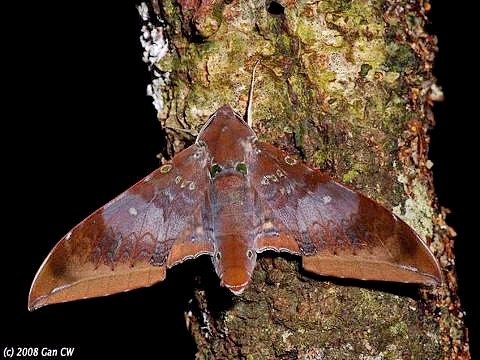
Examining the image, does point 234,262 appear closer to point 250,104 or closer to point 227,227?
point 227,227

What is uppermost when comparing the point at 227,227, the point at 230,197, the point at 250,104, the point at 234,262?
the point at 250,104

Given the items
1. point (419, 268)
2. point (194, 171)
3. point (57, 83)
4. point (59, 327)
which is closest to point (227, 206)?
point (194, 171)

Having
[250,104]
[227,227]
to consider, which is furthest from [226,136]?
[227,227]

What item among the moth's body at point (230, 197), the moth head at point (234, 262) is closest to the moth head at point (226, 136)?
the moth's body at point (230, 197)

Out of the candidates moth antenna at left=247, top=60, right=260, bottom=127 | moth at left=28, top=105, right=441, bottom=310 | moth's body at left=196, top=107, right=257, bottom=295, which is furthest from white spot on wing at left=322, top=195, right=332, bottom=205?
moth antenna at left=247, top=60, right=260, bottom=127

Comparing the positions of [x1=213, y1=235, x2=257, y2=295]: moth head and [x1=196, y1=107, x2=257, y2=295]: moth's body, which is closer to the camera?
[x1=213, y1=235, x2=257, y2=295]: moth head

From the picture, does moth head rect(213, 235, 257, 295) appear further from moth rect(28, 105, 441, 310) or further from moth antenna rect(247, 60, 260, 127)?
moth antenna rect(247, 60, 260, 127)
